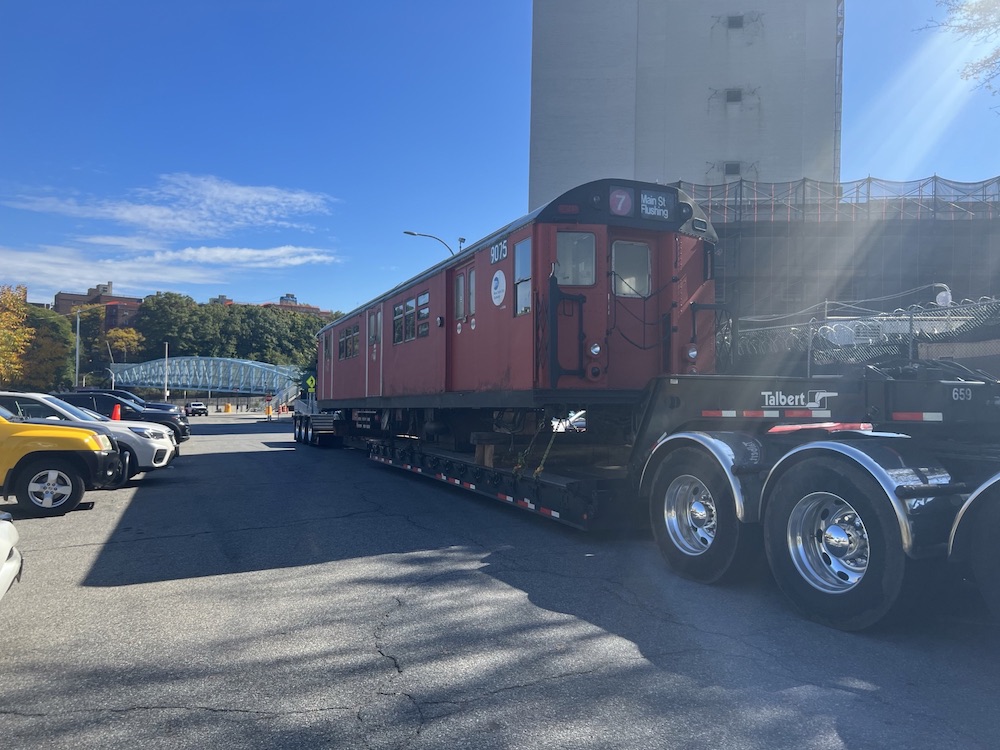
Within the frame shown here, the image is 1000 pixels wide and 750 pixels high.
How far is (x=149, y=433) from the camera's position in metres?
13.1

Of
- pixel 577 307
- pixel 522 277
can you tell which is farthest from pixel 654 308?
pixel 522 277

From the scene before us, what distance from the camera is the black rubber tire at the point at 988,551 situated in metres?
4.30

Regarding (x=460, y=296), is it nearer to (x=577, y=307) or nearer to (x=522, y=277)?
(x=522, y=277)

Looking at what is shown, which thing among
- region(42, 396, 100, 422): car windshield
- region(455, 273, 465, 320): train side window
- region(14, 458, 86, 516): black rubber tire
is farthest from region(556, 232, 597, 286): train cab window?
region(42, 396, 100, 422): car windshield

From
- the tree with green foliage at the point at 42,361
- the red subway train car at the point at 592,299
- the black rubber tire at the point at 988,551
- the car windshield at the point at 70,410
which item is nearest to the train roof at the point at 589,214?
the red subway train car at the point at 592,299

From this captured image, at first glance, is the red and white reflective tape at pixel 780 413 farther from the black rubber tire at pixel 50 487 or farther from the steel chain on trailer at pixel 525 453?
the black rubber tire at pixel 50 487

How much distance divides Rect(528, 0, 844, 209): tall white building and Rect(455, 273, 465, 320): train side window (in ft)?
101

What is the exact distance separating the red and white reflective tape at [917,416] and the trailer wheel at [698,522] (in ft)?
4.46

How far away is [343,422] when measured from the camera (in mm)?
21047

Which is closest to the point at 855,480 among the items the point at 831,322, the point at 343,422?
the point at 831,322

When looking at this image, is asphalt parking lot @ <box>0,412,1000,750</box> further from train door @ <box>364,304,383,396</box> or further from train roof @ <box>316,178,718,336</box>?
train door @ <box>364,304,383,396</box>

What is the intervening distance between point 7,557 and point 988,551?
5970mm

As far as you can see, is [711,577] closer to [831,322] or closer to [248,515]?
[248,515]

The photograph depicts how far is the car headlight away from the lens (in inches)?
511
